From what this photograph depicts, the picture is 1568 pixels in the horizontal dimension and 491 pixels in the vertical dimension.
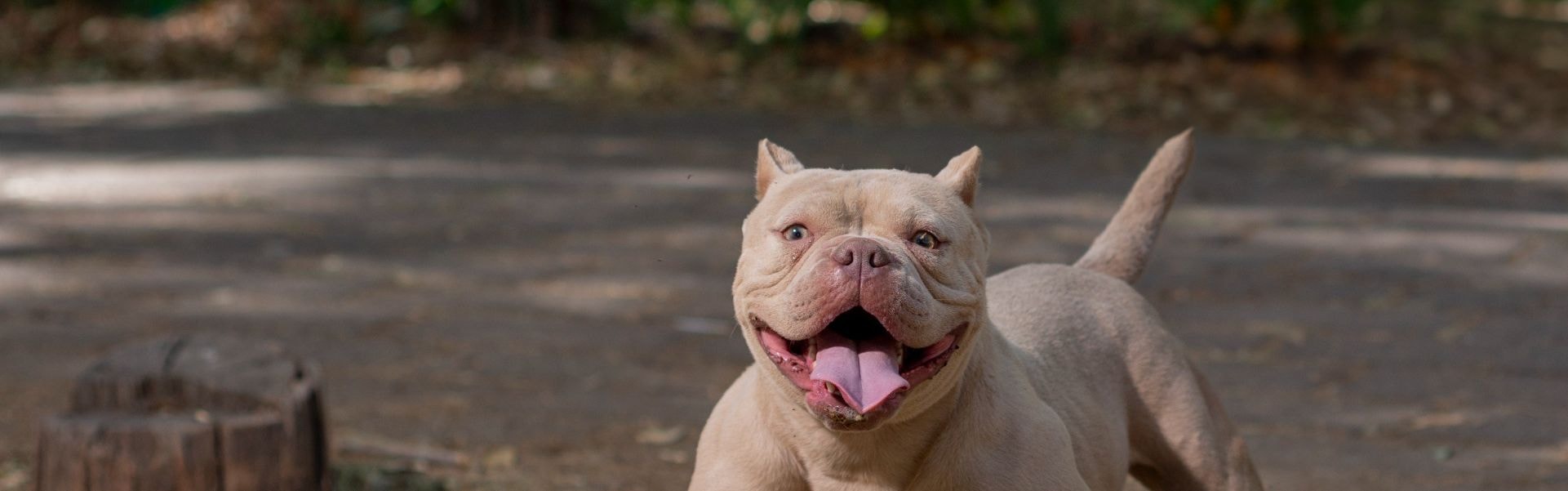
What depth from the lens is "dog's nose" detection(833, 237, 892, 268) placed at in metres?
2.79

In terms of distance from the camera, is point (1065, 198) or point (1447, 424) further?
point (1065, 198)

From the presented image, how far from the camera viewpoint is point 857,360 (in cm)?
285

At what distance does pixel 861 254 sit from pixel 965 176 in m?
0.49

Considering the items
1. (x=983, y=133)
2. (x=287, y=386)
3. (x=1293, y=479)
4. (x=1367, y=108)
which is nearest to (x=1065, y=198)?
(x=983, y=133)

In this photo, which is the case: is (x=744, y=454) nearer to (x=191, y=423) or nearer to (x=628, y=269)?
(x=191, y=423)

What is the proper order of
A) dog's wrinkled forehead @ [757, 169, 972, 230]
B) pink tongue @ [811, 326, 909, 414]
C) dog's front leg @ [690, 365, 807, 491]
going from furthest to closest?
1. dog's front leg @ [690, 365, 807, 491]
2. dog's wrinkled forehead @ [757, 169, 972, 230]
3. pink tongue @ [811, 326, 909, 414]

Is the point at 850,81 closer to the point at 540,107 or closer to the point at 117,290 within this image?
the point at 540,107

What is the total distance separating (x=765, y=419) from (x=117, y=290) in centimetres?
486

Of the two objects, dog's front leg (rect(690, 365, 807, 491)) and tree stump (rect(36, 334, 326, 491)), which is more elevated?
dog's front leg (rect(690, 365, 807, 491))

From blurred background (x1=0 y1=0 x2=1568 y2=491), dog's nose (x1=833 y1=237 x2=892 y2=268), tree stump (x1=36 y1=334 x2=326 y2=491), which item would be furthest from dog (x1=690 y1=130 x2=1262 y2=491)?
blurred background (x1=0 y1=0 x2=1568 y2=491)

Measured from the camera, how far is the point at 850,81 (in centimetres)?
1261

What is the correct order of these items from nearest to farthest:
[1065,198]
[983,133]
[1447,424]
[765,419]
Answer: [765,419] → [1447,424] → [1065,198] → [983,133]

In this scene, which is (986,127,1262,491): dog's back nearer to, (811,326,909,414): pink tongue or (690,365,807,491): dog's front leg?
(690,365,807,491): dog's front leg

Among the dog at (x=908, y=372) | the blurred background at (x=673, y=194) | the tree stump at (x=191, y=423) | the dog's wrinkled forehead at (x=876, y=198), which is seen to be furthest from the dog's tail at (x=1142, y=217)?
the tree stump at (x=191, y=423)
